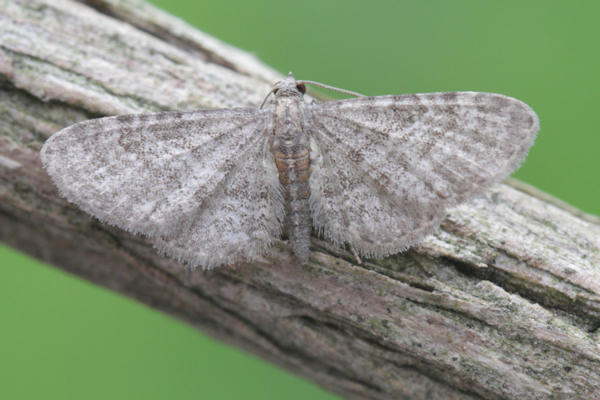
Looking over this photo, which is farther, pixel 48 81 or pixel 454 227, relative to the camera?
pixel 48 81

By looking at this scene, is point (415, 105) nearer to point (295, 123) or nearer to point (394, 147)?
point (394, 147)

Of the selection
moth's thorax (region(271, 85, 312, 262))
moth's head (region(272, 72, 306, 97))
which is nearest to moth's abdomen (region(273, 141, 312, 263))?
moth's thorax (region(271, 85, 312, 262))

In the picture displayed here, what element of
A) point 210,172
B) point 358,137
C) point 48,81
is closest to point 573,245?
point 358,137

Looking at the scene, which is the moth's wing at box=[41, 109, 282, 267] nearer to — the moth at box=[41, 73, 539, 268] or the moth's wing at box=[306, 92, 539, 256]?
the moth at box=[41, 73, 539, 268]

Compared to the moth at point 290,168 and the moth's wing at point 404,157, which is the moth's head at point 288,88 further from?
the moth's wing at point 404,157

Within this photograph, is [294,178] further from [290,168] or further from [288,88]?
[288,88]

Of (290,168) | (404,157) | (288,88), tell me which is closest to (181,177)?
(290,168)
